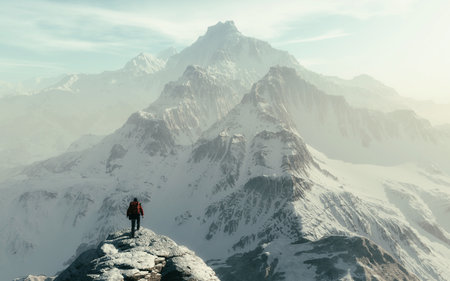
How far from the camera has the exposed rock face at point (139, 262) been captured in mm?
32625

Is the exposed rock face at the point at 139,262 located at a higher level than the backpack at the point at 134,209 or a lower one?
lower

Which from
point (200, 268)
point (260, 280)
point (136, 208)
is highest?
point (136, 208)

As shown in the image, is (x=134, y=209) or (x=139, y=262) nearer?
(x=139, y=262)

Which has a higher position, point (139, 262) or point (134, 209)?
point (134, 209)

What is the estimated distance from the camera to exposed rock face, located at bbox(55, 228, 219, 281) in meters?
32.6

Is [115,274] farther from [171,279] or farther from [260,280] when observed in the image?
[260,280]

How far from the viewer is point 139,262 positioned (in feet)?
111

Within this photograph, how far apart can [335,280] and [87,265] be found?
164 meters

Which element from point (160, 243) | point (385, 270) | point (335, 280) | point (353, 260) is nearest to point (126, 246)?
point (160, 243)

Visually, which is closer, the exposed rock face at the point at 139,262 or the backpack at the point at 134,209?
the exposed rock face at the point at 139,262

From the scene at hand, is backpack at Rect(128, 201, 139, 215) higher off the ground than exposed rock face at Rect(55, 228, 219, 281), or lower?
higher

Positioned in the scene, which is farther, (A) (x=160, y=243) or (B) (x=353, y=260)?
(B) (x=353, y=260)

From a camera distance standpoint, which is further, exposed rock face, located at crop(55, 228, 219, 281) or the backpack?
the backpack

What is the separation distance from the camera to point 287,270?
196 meters
